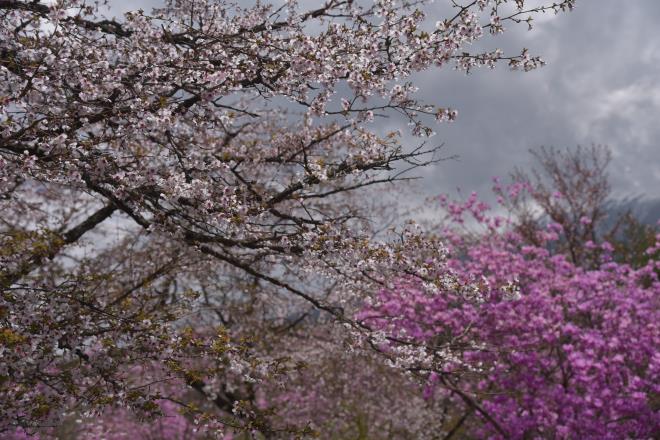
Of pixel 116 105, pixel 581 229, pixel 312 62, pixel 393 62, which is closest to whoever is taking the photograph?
pixel 116 105

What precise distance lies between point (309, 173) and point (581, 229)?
68.4 feet

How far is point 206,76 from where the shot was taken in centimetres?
508

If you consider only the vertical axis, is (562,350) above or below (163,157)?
above

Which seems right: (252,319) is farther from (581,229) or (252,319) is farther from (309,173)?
(581,229)

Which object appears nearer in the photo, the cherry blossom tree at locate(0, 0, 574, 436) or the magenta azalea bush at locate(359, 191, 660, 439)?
the cherry blossom tree at locate(0, 0, 574, 436)

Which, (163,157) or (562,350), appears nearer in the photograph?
(163,157)

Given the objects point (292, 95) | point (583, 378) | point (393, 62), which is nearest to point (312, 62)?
point (292, 95)

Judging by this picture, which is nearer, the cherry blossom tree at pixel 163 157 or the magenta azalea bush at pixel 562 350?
the cherry blossom tree at pixel 163 157

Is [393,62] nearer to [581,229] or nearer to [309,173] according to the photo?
[309,173]

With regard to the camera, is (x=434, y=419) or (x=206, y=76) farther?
(x=434, y=419)

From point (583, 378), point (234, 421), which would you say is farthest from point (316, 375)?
point (234, 421)


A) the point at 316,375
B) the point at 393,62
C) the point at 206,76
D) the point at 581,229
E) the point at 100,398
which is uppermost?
the point at 581,229

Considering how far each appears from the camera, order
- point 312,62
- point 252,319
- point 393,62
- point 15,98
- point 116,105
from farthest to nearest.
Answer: point 252,319 < point 393,62 < point 312,62 < point 116,105 < point 15,98

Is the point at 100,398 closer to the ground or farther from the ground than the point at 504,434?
closer to the ground
